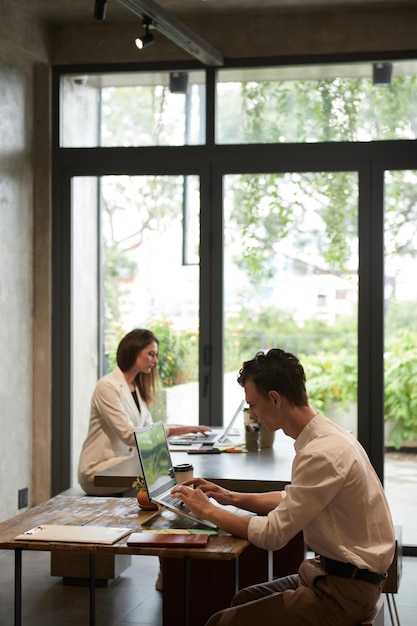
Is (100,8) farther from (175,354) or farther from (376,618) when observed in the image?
(376,618)

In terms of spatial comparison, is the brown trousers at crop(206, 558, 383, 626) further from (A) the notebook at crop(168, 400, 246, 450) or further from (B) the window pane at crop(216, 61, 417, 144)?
(B) the window pane at crop(216, 61, 417, 144)

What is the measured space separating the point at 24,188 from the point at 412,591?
375 centimetres

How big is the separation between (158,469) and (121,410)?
1.72 meters

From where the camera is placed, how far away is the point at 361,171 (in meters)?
6.60

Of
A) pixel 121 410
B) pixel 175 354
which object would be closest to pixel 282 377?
pixel 121 410

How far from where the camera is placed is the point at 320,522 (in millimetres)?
2959

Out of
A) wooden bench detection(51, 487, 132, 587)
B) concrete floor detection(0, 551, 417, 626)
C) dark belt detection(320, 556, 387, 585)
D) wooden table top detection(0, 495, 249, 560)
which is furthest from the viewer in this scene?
wooden bench detection(51, 487, 132, 587)

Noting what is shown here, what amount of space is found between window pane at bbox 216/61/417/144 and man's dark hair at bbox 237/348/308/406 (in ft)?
12.5

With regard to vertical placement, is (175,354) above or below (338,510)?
above

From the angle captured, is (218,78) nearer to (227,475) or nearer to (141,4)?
(141,4)

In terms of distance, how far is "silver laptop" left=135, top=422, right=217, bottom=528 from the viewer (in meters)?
3.50

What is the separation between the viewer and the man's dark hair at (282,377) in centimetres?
312

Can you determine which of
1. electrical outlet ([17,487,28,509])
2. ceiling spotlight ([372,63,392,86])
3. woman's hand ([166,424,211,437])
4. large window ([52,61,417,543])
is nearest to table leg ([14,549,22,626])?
woman's hand ([166,424,211,437])

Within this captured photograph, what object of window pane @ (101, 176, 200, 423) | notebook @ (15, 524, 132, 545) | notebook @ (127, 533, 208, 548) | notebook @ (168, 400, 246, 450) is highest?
window pane @ (101, 176, 200, 423)
